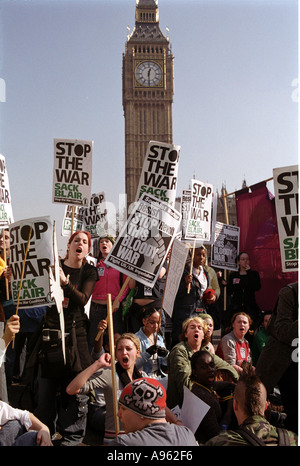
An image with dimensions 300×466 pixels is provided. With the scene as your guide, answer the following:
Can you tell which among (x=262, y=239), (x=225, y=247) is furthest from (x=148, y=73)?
(x=262, y=239)

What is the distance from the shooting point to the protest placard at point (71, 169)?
542 cm

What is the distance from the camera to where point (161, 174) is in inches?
175

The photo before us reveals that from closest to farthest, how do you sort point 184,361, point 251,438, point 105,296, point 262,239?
point 251,438 < point 184,361 < point 105,296 < point 262,239

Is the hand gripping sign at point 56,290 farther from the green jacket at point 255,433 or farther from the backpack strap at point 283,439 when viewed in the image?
the backpack strap at point 283,439

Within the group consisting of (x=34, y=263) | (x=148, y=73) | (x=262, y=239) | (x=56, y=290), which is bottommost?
(x=56, y=290)

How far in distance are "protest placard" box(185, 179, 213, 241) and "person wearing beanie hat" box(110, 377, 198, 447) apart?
11.2 ft

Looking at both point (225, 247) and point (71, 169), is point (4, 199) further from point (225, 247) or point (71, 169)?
point (225, 247)

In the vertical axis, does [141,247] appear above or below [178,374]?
above

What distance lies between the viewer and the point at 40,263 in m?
3.28

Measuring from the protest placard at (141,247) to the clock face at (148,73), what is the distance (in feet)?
155

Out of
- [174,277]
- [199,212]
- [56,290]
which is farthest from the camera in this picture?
[199,212]

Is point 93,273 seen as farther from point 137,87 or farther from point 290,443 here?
point 137,87

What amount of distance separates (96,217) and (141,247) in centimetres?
352
